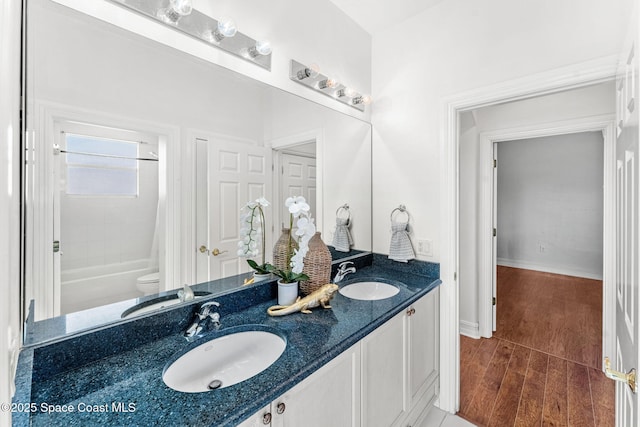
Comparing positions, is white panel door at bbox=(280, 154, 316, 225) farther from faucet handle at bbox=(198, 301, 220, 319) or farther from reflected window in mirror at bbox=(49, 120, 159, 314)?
reflected window in mirror at bbox=(49, 120, 159, 314)

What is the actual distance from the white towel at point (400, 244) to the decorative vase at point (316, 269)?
0.65 metres

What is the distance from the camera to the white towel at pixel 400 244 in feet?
6.40

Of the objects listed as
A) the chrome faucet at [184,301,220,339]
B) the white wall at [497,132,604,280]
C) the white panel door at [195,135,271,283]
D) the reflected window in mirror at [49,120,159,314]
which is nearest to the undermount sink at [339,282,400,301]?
the white panel door at [195,135,271,283]

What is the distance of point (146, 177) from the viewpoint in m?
1.11

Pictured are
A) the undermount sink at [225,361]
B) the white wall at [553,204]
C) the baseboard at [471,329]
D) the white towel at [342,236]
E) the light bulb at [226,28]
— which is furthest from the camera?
the white wall at [553,204]

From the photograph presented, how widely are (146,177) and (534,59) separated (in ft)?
6.44

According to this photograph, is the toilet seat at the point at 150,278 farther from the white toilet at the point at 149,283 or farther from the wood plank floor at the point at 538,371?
the wood plank floor at the point at 538,371

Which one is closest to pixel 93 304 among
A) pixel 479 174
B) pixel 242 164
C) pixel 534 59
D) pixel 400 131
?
pixel 242 164

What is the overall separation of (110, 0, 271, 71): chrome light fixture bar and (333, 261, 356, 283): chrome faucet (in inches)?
49.0

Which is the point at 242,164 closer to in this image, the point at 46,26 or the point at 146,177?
the point at 146,177

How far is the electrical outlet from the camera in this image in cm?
192

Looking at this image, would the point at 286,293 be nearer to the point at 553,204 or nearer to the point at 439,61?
the point at 439,61

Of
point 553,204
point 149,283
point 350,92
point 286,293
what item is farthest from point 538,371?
point 553,204

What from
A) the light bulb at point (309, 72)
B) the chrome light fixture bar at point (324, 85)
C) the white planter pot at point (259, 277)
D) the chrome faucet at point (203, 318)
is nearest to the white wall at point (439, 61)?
the chrome light fixture bar at point (324, 85)
